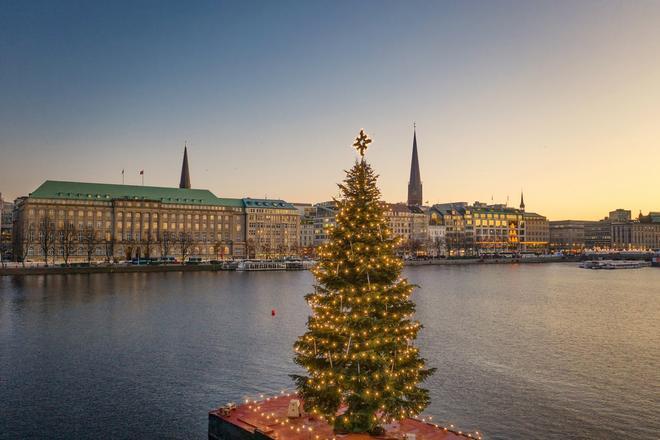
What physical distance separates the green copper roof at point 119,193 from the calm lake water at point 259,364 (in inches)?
3783

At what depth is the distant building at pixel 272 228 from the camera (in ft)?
582

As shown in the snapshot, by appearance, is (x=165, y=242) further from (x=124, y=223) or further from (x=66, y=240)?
(x=66, y=240)

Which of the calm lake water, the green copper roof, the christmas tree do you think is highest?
the green copper roof

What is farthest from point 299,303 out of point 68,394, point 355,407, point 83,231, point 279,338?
point 83,231

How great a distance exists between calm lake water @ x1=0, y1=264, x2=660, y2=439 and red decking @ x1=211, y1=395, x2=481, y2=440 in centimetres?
400

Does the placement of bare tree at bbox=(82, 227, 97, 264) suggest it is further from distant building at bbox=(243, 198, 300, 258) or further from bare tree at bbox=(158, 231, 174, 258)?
distant building at bbox=(243, 198, 300, 258)

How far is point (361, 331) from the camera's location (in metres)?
16.5

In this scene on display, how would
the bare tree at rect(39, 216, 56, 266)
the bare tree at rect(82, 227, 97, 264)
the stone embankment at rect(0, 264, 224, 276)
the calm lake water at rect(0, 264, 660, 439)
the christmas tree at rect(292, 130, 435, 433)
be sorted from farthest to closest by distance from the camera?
the bare tree at rect(82, 227, 97, 264) < the bare tree at rect(39, 216, 56, 266) < the stone embankment at rect(0, 264, 224, 276) < the calm lake water at rect(0, 264, 660, 439) < the christmas tree at rect(292, 130, 435, 433)

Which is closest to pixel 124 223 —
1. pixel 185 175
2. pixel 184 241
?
pixel 184 241

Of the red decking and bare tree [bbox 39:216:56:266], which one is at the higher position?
bare tree [bbox 39:216:56:266]

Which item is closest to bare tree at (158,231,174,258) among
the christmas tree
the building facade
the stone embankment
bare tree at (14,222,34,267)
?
the building facade

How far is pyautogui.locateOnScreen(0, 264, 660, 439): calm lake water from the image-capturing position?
74.3ft

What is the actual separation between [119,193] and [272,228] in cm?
5073

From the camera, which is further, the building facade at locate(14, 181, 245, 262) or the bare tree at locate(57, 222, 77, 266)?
the building facade at locate(14, 181, 245, 262)
